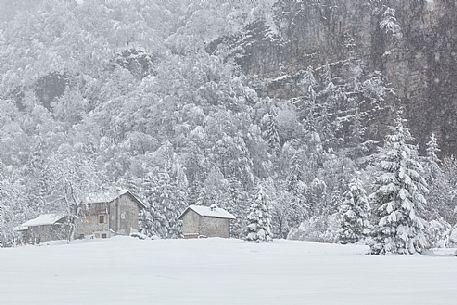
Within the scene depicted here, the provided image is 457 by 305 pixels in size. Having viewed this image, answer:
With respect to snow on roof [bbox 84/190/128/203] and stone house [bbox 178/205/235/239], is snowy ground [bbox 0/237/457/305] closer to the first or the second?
snow on roof [bbox 84/190/128/203]

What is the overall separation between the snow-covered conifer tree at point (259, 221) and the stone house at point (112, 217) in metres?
22.1

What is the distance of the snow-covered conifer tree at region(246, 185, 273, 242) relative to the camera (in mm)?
41969

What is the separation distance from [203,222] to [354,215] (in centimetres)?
1921

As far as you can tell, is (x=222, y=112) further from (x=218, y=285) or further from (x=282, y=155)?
(x=218, y=285)

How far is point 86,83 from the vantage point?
12444cm

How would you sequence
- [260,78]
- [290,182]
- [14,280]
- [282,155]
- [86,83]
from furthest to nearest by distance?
[86,83], [260,78], [282,155], [290,182], [14,280]

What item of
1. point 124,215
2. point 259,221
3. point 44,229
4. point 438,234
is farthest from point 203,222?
point 438,234

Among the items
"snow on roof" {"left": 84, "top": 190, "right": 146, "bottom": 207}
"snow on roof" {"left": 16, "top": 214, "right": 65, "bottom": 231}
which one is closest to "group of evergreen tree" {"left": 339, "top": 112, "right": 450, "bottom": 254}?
"snow on roof" {"left": 84, "top": 190, "right": 146, "bottom": 207}

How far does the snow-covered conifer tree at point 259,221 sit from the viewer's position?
41969mm

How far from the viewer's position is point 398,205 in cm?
2650

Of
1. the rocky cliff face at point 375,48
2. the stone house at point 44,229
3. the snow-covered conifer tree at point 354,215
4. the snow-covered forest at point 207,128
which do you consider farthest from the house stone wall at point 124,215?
the rocky cliff face at point 375,48

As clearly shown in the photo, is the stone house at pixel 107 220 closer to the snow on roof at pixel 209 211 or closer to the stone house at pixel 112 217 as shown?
the stone house at pixel 112 217

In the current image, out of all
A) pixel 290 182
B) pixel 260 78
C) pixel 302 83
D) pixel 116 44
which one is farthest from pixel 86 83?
pixel 290 182

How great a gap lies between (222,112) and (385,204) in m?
70.8
